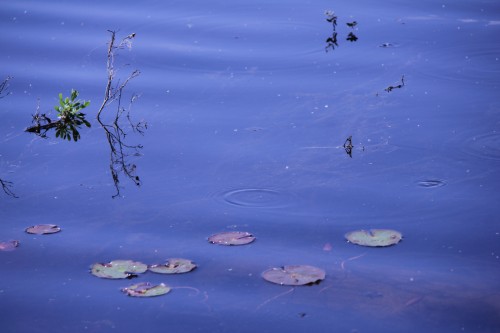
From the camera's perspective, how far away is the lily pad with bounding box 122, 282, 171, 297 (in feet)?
8.95

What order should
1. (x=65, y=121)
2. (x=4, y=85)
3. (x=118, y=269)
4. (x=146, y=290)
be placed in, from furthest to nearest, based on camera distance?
(x=4, y=85), (x=65, y=121), (x=118, y=269), (x=146, y=290)

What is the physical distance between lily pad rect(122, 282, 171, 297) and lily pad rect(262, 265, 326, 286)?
34cm

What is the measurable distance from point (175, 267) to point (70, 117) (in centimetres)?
147

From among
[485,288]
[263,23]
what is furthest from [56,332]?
[263,23]

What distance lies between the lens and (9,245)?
303 centimetres

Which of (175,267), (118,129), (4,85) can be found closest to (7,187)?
(118,129)

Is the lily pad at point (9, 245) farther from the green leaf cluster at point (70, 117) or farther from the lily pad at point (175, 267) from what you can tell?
the green leaf cluster at point (70, 117)

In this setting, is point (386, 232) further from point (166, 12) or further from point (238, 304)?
point (166, 12)

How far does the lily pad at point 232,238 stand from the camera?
9.90 ft

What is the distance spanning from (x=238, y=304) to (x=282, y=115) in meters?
1.53

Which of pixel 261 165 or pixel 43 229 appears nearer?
pixel 43 229

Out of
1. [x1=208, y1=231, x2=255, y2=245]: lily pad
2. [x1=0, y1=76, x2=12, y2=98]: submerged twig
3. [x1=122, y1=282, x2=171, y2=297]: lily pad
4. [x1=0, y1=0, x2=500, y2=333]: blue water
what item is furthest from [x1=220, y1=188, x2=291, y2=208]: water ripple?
[x1=0, y1=76, x2=12, y2=98]: submerged twig

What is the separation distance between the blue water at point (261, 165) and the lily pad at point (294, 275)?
0.12ft

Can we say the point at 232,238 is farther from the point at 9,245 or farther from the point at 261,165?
the point at 9,245
